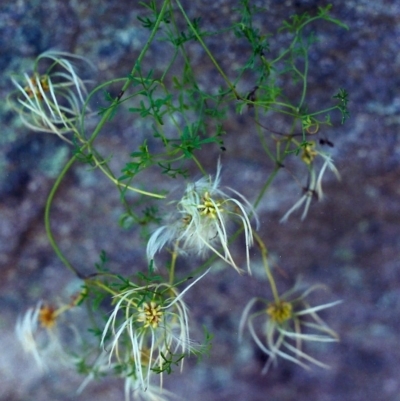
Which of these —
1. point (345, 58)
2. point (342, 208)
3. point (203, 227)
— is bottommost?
point (342, 208)

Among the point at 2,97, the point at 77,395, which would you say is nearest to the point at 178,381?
the point at 77,395

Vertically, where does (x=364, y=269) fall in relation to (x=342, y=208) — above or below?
below

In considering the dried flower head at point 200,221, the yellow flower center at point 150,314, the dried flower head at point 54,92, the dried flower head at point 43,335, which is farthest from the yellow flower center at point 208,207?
the dried flower head at point 43,335

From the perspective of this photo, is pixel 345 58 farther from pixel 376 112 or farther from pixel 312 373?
pixel 312 373

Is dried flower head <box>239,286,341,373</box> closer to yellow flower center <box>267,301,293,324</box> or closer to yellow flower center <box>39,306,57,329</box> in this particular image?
yellow flower center <box>267,301,293,324</box>

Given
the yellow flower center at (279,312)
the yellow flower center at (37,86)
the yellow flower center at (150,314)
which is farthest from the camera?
the yellow flower center at (279,312)

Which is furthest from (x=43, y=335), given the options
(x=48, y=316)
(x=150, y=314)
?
(x=150, y=314)

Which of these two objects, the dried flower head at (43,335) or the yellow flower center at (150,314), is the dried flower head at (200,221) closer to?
the yellow flower center at (150,314)
